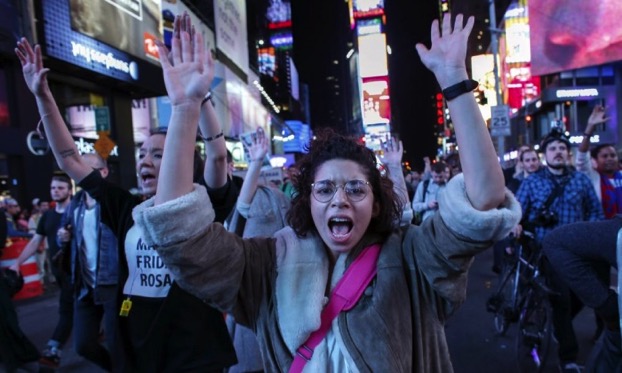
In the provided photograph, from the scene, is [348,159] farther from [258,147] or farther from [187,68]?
[258,147]

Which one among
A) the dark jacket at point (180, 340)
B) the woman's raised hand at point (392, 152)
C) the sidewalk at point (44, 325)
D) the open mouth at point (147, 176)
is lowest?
the sidewalk at point (44, 325)

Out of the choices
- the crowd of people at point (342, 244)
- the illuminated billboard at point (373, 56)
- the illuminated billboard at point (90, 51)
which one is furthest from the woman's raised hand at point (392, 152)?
the illuminated billboard at point (373, 56)

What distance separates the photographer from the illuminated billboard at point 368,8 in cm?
9025

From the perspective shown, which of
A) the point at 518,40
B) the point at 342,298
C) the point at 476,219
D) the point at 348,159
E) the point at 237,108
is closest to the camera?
the point at 476,219

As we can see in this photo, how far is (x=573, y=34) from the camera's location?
31.9m

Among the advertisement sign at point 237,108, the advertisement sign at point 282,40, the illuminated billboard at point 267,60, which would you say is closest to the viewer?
the advertisement sign at point 237,108

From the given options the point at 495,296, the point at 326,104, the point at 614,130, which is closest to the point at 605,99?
the point at 614,130

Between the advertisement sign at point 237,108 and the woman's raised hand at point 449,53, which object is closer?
the woman's raised hand at point 449,53

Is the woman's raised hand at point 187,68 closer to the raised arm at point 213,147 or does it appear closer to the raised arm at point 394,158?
the raised arm at point 213,147

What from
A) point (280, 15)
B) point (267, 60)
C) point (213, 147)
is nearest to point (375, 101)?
point (267, 60)

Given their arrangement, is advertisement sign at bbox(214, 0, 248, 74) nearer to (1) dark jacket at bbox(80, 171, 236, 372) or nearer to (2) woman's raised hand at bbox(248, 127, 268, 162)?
(2) woman's raised hand at bbox(248, 127, 268, 162)

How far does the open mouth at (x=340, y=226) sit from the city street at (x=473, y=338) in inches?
145

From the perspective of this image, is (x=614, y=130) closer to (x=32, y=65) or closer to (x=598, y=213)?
(x=598, y=213)

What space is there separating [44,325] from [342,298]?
24.4 feet
